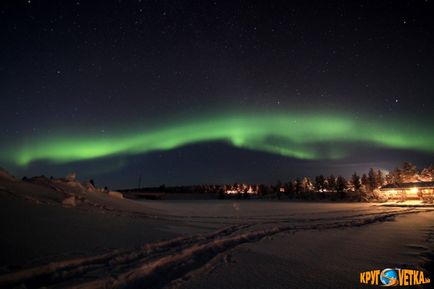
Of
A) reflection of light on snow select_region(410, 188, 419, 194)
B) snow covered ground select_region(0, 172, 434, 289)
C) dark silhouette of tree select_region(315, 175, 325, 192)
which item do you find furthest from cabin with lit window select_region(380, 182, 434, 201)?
snow covered ground select_region(0, 172, 434, 289)

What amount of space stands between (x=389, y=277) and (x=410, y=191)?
67279mm

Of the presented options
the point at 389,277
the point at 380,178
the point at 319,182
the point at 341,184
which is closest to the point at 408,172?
the point at 380,178

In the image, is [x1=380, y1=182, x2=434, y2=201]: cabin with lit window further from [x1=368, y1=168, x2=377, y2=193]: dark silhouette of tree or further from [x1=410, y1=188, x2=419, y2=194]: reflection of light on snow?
[x1=368, y1=168, x2=377, y2=193]: dark silhouette of tree

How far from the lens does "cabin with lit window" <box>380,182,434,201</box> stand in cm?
5419

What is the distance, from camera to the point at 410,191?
5709 centimetres

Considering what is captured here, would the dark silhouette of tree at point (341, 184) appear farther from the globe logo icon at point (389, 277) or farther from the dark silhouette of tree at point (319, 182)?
the globe logo icon at point (389, 277)

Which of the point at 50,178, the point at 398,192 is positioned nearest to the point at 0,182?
the point at 50,178

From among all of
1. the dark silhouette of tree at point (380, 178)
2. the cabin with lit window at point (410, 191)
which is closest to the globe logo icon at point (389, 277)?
the cabin with lit window at point (410, 191)

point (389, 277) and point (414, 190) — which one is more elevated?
point (389, 277)

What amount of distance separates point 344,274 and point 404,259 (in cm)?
262

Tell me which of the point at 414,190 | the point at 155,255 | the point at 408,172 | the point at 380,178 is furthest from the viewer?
the point at 380,178

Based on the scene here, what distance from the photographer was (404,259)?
6.32 meters

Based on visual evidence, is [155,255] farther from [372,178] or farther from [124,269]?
[372,178]

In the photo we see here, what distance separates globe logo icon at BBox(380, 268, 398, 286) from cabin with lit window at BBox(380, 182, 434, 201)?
62.8 metres
